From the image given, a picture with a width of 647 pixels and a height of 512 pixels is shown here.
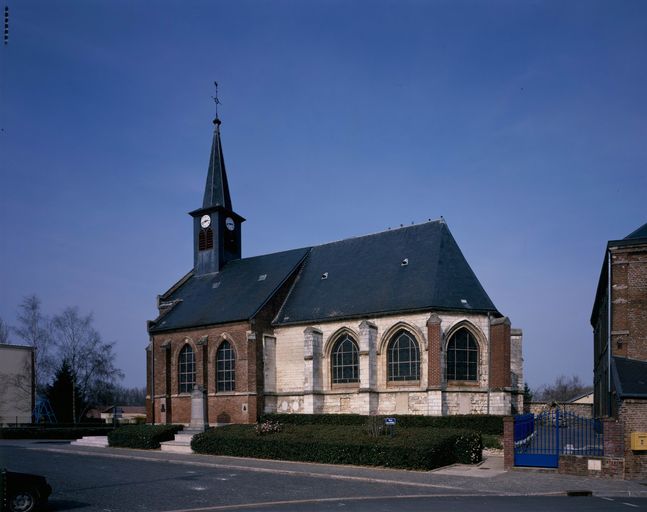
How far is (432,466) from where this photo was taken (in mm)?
18656

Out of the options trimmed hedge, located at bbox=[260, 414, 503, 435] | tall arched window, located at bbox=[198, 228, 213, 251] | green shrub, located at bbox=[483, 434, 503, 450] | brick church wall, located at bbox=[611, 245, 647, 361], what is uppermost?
tall arched window, located at bbox=[198, 228, 213, 251]

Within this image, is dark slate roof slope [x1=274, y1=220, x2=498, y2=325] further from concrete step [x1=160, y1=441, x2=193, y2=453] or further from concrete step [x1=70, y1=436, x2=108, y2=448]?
concrete step [x1=70, y1=436, x2=108, y2=448]

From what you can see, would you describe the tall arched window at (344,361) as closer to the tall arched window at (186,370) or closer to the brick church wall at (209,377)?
the brick church wall at (209,377)

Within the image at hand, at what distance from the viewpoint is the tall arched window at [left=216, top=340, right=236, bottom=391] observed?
32.4m

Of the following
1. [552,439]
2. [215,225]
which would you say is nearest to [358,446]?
[552,439]

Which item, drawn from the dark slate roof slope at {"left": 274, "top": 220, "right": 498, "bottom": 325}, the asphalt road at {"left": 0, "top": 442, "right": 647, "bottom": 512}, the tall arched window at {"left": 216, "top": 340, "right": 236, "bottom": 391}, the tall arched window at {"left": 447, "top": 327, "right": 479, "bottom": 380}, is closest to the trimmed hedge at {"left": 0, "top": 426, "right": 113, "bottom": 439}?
the tall arched window at {"left": 216, "top": 340, "right": 236, "bottom": 391}

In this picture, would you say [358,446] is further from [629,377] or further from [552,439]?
[629,377]

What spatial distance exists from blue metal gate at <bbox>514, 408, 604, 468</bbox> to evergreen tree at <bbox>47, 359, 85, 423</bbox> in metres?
37.5

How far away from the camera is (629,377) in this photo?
19266 millimetres

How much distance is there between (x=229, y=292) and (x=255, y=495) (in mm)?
21808

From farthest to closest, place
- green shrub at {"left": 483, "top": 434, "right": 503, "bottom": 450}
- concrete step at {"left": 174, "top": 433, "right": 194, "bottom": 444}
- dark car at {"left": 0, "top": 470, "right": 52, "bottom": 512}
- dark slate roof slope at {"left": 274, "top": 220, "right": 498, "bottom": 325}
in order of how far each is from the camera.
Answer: dark slate roof slope at {"left": 274, "top": 220, "right": 498, "bottom": 325} < concrete step at {"left": 174, "top": 433, "right": 194, "bottom": 444} < green shrub at {"left": 483, "top": 434, "right": 503, "bottom": 450} < dark car at {"left": 0, "top": 470, "right": 52, "bottom": 512}

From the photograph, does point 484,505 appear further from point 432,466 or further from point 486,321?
point 486,321

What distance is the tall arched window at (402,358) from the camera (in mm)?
28047

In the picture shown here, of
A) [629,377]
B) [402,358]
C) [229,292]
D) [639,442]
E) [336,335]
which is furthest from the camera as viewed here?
[229,292]
